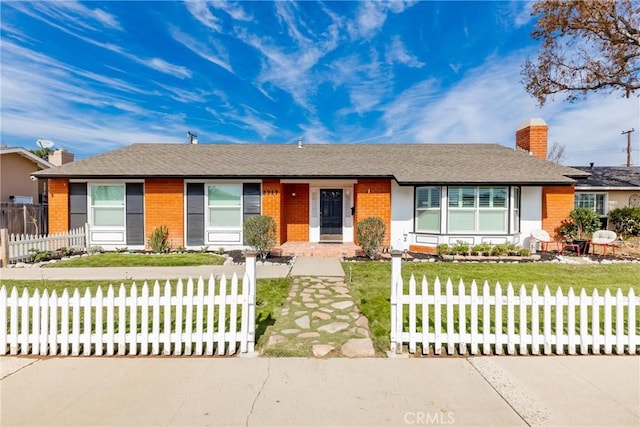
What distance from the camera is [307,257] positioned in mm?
10492

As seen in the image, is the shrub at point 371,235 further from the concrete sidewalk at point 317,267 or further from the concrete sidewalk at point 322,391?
the concrete sidewalk at point 322,391

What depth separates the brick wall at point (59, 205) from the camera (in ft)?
39.2

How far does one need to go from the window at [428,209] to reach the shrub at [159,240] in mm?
9632

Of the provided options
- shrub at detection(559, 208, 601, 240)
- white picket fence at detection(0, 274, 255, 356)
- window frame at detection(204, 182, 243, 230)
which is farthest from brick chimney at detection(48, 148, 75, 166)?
shrub at detection(559, 208, 601, 240)

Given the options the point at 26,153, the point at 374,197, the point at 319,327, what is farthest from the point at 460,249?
the point at 26,153

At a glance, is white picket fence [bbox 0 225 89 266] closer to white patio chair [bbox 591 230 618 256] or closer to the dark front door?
the dark front door

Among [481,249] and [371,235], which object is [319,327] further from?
[481,249]

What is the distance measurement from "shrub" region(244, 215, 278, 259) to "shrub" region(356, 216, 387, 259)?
122 inches

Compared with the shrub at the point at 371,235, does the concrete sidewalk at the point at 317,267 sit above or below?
below

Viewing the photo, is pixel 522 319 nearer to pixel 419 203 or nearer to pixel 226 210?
pixel 419 203

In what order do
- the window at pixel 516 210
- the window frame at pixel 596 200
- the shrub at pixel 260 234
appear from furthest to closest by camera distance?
the window frame at pixel 596 200 < the window at pixel 516 210 < the shrub at pixel 260 234

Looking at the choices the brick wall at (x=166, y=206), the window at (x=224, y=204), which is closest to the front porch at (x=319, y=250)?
the window at (x=224, y=204)

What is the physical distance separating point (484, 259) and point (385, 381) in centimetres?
847

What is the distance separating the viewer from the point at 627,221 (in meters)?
13.9
